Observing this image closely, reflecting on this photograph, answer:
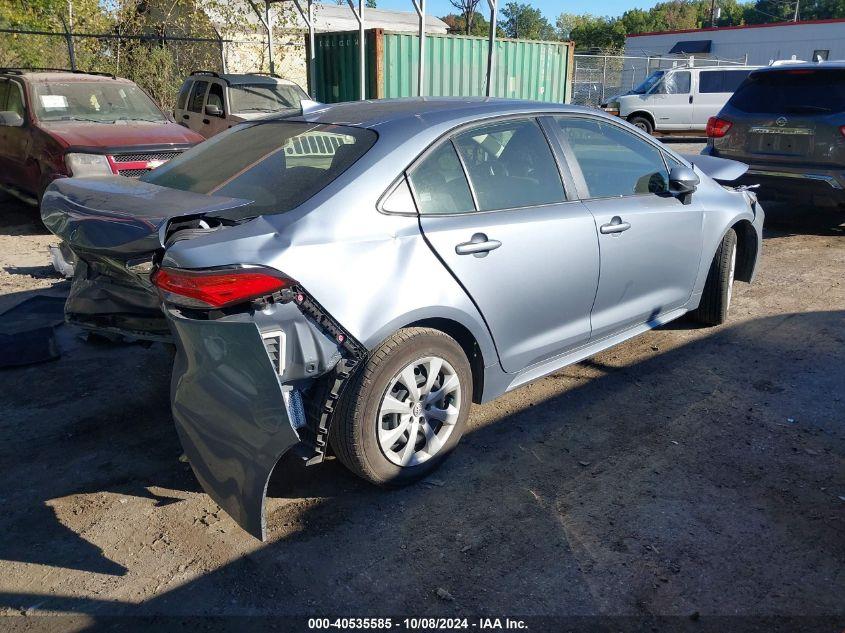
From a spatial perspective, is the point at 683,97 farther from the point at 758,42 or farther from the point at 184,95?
the point at 758,42

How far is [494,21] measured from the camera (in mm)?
11523

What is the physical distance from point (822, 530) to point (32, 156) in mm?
8725

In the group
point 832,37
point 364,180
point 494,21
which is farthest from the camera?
point 832,37

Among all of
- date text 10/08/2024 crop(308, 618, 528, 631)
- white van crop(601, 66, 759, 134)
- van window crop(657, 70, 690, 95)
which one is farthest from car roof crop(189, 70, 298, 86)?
van window crop(657, 70, 690, 95)

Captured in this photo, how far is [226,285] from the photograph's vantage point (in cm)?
271

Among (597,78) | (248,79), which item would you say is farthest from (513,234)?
(597,78)

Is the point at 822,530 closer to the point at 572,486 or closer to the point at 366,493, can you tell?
the point at 572,486

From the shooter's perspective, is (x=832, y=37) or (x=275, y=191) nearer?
(x=275, y=191)

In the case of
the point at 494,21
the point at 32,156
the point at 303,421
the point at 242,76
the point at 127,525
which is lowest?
the point at 127,525

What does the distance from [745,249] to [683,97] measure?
631 inches

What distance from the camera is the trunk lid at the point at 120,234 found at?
9.77 feet

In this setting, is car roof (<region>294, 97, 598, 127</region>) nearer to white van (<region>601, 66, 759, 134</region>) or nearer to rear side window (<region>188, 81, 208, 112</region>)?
rear side window (<region>188, 81, 208, 112</region>)

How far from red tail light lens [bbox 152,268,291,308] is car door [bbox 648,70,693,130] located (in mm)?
19292

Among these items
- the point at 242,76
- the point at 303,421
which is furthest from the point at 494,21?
the point at 303,421
